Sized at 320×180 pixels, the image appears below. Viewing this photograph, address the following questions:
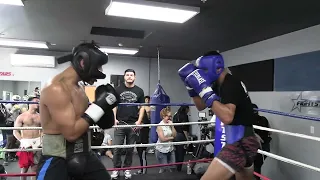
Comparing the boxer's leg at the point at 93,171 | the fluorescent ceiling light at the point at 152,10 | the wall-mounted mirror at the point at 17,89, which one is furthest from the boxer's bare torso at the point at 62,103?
the wall-mounted mirror at the point at 17,89

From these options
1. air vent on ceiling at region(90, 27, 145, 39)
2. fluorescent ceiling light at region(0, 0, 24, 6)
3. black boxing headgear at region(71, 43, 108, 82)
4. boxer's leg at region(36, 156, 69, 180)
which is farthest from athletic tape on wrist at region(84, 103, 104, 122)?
air vent on ceiling at region(90, 27, 145, 39)

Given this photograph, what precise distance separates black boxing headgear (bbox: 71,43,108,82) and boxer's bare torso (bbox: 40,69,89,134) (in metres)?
0.08

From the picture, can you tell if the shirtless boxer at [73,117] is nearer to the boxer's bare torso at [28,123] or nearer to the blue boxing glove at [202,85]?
the blue boxing glove at [202,85]

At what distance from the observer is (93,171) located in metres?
1.53

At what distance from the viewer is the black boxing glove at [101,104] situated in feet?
4.50

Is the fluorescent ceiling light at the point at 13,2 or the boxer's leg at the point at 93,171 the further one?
the fluorescent ceiling light at the point at 13,2

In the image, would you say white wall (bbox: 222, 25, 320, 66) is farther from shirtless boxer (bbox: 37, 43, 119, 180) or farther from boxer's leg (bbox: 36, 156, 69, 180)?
boxer's leg (bbox: 36, 156, 69, 180)

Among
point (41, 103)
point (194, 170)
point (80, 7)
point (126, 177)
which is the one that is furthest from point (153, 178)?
point (80, 7)

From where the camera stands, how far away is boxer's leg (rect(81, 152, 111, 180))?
4.94ft

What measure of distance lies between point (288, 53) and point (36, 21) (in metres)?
4.13

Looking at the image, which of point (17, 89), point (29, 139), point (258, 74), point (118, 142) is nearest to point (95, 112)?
point (118, 142)

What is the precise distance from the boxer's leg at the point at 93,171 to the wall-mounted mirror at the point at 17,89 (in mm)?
5602

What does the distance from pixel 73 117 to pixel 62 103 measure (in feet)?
0.29

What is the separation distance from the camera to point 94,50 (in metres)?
1.48
